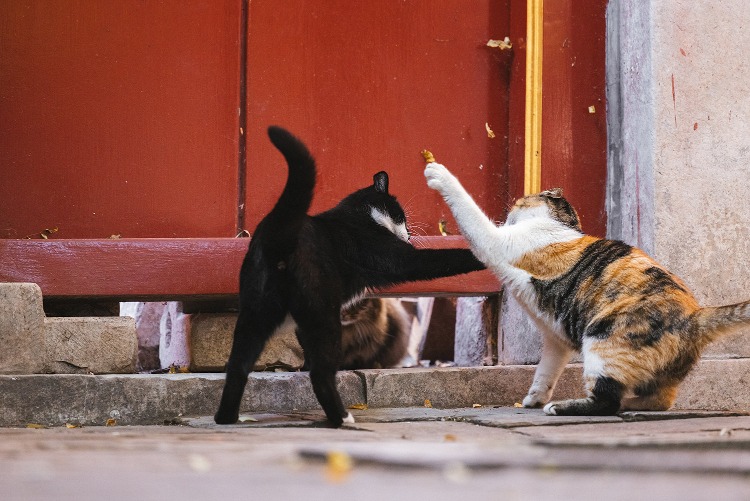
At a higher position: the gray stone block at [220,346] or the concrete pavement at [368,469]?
the concrete pavement at [368,469]

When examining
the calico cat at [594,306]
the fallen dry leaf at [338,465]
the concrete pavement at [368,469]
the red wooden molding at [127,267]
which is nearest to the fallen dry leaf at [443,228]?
the calico cat at [594,306]

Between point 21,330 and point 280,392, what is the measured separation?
1.22 m

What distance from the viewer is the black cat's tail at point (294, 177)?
3027mm

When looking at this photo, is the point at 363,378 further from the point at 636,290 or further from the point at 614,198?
the point at 614,198

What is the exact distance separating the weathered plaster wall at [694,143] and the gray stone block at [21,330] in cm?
309

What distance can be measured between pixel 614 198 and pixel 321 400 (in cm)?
244

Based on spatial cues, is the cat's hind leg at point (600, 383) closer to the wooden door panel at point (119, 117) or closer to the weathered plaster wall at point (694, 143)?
the weathered plaster wall at point (694, 143)

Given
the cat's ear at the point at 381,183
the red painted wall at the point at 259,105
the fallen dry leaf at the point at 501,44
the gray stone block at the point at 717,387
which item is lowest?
the gray stone block at the point at 717,387

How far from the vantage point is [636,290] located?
3748 millimetres

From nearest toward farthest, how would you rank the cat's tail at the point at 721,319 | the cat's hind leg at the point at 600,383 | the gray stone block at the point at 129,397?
the cat's tail at the point at 721,319 → the cat's hind leg at the point at 600,383 → the gray stone block at the point at 129,397

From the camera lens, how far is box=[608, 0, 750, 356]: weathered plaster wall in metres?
4.66

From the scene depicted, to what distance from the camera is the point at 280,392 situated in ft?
13.9

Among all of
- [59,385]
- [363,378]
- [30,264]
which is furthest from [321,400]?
[30,264]

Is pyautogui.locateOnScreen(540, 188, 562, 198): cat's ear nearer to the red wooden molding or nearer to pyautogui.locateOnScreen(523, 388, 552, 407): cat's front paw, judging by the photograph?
pyautogui.locateOnScreen(523, 388, 552, 407): cat's front paw
